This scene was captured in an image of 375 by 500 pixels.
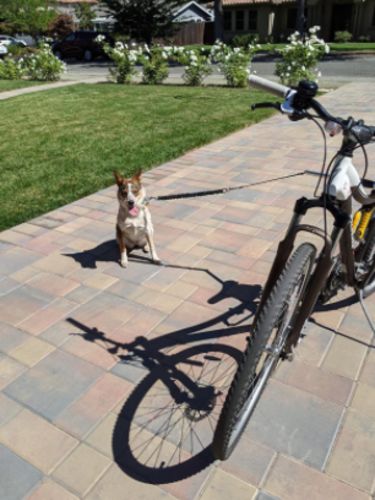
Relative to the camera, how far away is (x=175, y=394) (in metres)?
2.71

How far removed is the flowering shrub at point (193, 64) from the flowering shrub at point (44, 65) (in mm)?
5368

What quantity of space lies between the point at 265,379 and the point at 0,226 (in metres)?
3.91

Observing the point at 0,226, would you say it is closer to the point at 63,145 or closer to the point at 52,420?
the point at 52,420

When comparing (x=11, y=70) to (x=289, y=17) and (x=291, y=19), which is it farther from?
(x=291, y=19)

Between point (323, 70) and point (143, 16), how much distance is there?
14570mm

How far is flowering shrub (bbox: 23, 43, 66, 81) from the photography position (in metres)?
17.0

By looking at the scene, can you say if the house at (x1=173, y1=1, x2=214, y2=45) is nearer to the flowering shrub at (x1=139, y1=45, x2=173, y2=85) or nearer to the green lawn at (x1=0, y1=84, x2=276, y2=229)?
the flowering shrub at (x1=139, y1=45, x2=173, y2=85)

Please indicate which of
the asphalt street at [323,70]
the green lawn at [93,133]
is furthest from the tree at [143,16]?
the green lawn at [93,133]

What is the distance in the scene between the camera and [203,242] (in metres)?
4.57

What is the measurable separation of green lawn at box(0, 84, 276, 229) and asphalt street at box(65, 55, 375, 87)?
4600 millimetres

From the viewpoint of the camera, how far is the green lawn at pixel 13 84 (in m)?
15.8

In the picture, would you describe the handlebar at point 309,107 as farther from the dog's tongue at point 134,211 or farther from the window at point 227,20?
the window at point 227,20

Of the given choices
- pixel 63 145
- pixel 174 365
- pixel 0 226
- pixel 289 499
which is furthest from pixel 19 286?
pixel 63 145

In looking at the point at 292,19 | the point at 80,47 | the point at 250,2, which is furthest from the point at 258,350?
the point at 292,19
